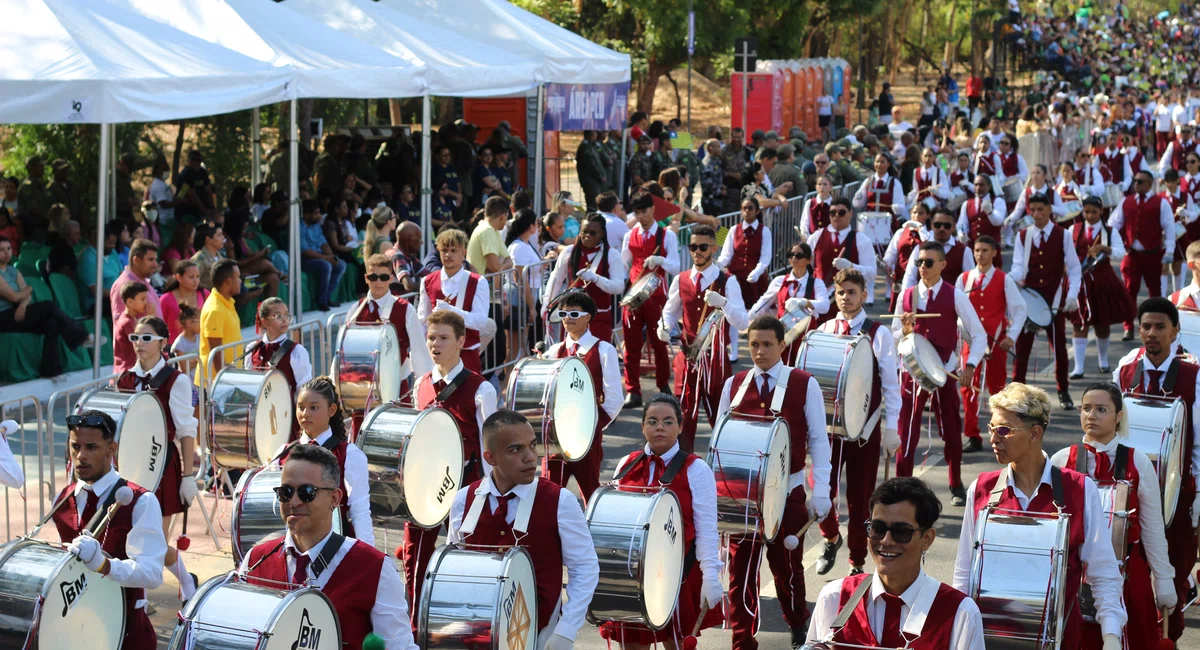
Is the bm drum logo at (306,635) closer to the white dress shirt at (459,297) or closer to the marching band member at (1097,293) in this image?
the white dress shirt at (459,297)

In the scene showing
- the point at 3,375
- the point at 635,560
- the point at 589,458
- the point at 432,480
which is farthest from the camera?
the point at 3,375

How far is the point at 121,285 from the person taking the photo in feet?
34.7

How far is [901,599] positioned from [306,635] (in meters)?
1.77

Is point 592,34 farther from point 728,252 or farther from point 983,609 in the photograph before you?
point 983,609

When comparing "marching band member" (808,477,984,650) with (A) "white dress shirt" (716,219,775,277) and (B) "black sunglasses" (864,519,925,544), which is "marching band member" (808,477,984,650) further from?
(A) "white dress shirt" (716,219,775,277)

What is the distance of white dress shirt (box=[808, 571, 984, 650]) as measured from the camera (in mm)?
4312

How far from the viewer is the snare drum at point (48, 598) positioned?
527 centimetres

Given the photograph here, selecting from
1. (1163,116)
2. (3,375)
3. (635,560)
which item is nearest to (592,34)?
(1163,116)

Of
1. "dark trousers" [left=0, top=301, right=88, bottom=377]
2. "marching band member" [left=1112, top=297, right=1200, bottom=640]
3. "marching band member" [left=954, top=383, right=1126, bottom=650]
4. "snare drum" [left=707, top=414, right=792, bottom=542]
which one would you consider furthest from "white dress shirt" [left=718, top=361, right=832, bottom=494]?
"dark trousers" [left=0, top=301, right=88, bottom=377]

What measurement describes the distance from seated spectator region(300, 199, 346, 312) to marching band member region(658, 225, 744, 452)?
471 centimetres

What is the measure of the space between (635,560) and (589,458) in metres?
2.48

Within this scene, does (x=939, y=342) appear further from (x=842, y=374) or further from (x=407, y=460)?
(x=407, y=460)

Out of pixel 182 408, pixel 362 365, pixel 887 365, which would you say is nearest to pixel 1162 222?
pixel 887 365

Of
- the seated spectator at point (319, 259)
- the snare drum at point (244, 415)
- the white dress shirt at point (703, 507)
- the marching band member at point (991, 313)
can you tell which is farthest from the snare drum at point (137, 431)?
the seated spectator at point (319, 259)
